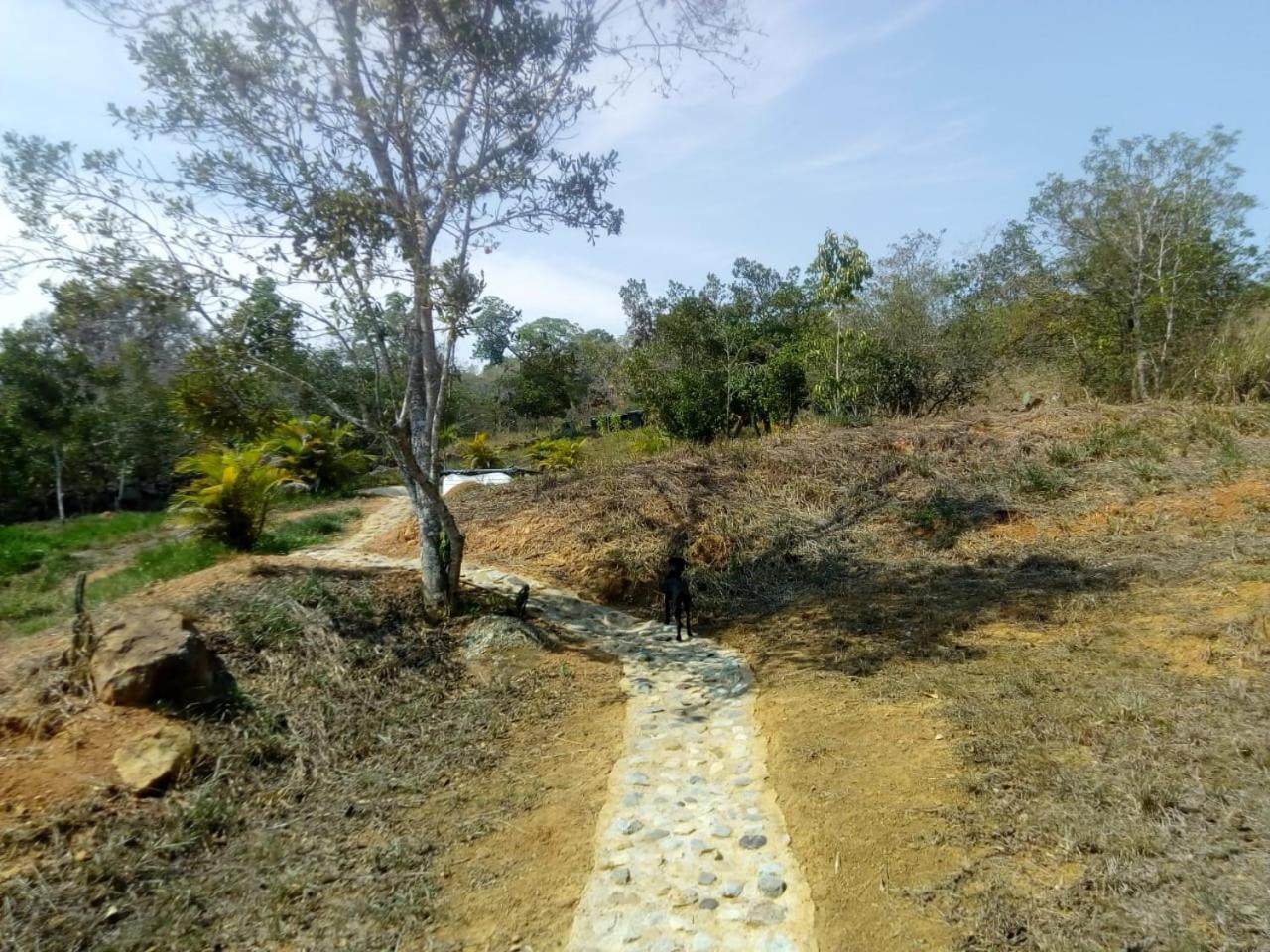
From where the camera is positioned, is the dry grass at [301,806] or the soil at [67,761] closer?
the dry grass at [301,806]

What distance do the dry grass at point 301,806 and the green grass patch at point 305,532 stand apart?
276cm

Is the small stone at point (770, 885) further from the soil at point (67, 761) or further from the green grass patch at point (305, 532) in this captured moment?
the green grass patch at point (305, 532)

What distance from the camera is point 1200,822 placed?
321cm

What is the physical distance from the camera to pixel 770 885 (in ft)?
11.2

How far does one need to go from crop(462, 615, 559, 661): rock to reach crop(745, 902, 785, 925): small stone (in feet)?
12.2

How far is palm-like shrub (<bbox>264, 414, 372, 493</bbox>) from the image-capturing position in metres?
15.4

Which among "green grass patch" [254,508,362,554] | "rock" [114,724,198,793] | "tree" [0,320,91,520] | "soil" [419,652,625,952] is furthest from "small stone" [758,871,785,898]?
"tree" [0,320,91,520]

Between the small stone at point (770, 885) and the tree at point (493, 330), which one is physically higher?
the tree at point (493, 330)

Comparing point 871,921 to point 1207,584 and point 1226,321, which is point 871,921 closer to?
point 1207,584

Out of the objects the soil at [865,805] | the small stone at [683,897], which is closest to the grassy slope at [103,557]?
the small stone at [683,897]

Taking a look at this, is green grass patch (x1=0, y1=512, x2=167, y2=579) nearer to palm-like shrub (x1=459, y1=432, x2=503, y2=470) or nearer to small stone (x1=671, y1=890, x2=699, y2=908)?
palm-like shrub (x1=459, y1=432, x2=503, y2=470)

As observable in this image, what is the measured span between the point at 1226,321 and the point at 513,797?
15.2 meters

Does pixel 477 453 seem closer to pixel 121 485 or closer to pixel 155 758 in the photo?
pixel 121 485

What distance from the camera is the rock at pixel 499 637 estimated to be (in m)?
6.47
